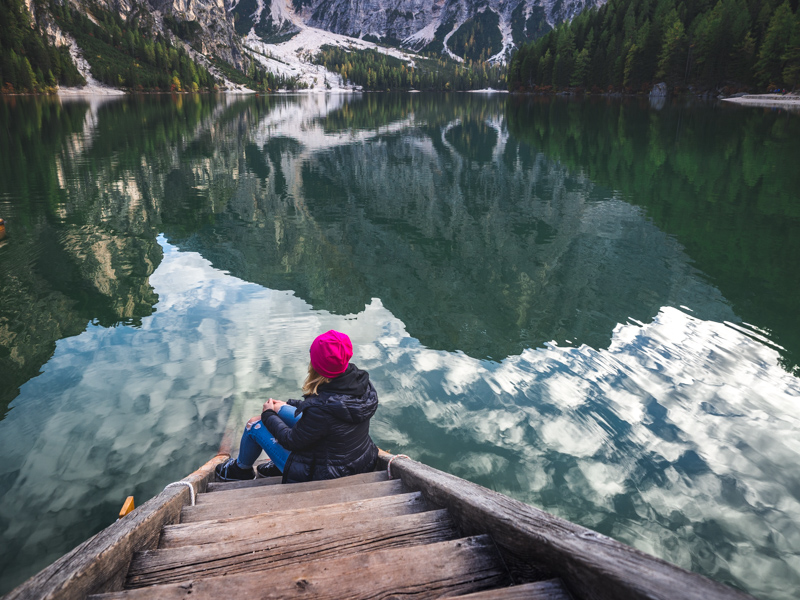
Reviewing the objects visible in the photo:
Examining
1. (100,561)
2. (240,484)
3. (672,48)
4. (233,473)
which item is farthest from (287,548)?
(672,48)

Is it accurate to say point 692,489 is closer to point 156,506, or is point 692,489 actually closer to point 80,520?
point 156,506

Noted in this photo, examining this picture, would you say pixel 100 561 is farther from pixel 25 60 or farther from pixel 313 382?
pixel 25 60

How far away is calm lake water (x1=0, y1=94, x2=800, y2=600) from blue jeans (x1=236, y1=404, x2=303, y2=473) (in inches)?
56.0

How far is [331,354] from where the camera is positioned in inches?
165

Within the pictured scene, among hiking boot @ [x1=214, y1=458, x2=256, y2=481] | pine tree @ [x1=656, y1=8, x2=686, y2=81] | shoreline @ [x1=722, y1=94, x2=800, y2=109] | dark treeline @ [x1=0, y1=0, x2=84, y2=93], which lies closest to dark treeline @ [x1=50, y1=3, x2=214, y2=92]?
dark treeline @ [x1=0, y1=0, x2=84, y2=93]

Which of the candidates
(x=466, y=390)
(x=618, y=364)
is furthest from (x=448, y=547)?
(x=618, y=364)

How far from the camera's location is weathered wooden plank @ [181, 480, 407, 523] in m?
4.03

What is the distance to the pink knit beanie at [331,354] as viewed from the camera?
13.8ft

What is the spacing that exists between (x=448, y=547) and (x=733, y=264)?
47.4 feet

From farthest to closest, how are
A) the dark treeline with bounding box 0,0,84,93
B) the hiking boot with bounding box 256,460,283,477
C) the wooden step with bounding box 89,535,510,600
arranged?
the dark treeline with bounding box 0,0,84,93
the hiking boot with bounding box 256,460,283,477
the wooden step with bounding box 89,535,510,600

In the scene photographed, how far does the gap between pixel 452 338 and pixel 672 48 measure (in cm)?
11624

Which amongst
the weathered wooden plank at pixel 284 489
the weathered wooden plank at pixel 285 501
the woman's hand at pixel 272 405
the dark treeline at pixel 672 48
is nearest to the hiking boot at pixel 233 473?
the weathered wooden plank at pixel 284 489

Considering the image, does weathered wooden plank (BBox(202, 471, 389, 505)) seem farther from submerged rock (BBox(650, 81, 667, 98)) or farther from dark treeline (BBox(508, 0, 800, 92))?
submerged rock (BBox(650, 81, 667, 98))

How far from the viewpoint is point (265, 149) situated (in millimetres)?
35969
